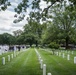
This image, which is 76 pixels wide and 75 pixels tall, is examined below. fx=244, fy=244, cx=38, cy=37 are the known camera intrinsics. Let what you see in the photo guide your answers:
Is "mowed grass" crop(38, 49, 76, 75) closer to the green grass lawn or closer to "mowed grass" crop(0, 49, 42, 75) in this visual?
the green grass lawn

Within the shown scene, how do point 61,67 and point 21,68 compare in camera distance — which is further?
point 61,67

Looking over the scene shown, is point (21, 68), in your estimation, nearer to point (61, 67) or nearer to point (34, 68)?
point (34, 68)

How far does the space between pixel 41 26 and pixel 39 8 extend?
330cm

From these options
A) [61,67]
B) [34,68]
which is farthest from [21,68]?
[61,67]

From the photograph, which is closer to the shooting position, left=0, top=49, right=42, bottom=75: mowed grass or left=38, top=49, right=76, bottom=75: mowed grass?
left=0, top=49, right=42, bottom=75: mowed grass

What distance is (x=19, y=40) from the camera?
5625 inches

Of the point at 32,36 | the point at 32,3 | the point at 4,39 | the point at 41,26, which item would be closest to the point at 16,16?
the point at 32,3

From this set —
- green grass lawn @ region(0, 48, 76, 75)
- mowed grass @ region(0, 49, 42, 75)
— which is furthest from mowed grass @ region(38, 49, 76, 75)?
mowed grass @ region(0, 49, 42, 75)

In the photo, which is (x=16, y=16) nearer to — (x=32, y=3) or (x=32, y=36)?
(x=32, y=3)

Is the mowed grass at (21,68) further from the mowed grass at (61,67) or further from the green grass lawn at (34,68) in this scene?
the mowed grass at (61,67)

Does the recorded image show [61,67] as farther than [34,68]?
Yes

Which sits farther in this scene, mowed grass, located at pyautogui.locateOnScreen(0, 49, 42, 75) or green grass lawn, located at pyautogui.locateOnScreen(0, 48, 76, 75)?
green grass lawn, located at pyautogui.locateOnScreen(0, 48, 76, 75)

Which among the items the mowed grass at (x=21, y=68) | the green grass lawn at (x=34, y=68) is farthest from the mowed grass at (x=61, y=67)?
the mowed grass at (x=21, y=68)

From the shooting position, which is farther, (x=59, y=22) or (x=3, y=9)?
(x=59, y=22)
